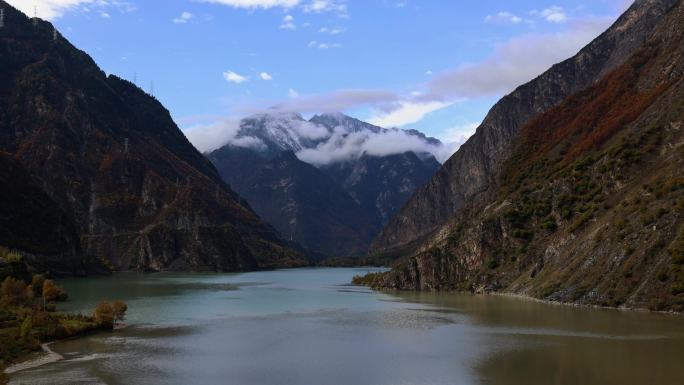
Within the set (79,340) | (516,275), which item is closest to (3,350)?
(79,340)

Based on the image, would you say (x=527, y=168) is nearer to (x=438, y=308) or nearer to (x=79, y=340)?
(x=438, y=308)

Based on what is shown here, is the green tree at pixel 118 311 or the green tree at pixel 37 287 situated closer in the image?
the green tree at pixel 118 311

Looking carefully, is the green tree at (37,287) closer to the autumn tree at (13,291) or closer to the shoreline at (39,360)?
the autumn tree at (13,291)

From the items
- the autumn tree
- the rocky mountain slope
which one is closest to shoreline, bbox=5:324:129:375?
the autumn tree

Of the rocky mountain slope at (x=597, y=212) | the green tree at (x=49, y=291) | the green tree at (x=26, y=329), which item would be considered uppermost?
the rocky mountain slope at (x=597, y=212)

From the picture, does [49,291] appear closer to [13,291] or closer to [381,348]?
[13,291]

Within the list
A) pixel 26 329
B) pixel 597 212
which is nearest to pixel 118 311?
pixel 26 329

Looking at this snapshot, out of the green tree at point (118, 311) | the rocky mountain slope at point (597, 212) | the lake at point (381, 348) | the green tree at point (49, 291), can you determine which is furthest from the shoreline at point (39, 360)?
the rocky mountain slope at point (597, 212)
